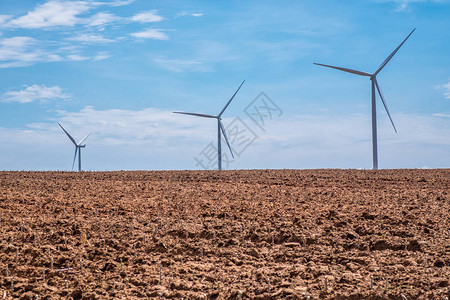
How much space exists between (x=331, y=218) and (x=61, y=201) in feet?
24.2

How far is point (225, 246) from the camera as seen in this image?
881 centimetres

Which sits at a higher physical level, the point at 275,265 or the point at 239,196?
the point at 239,196

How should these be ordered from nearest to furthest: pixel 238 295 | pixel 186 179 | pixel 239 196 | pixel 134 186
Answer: pixel 238 295, pixel 239 196, pixel 134 186, pixel 186 179

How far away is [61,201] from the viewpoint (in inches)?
495

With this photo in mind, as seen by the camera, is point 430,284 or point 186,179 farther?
point 186,179

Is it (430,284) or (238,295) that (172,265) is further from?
(430,284)

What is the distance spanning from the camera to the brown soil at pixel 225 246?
713cm

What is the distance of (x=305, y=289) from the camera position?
6.88m

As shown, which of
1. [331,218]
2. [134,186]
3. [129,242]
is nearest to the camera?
[129,242]

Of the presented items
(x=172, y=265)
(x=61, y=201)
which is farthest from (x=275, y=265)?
(x=61, y=201)

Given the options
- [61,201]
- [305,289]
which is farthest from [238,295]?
[61,201]

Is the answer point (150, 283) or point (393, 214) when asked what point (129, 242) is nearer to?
point (150, 283)

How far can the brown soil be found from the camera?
7.13m

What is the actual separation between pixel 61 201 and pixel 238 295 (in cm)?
756
